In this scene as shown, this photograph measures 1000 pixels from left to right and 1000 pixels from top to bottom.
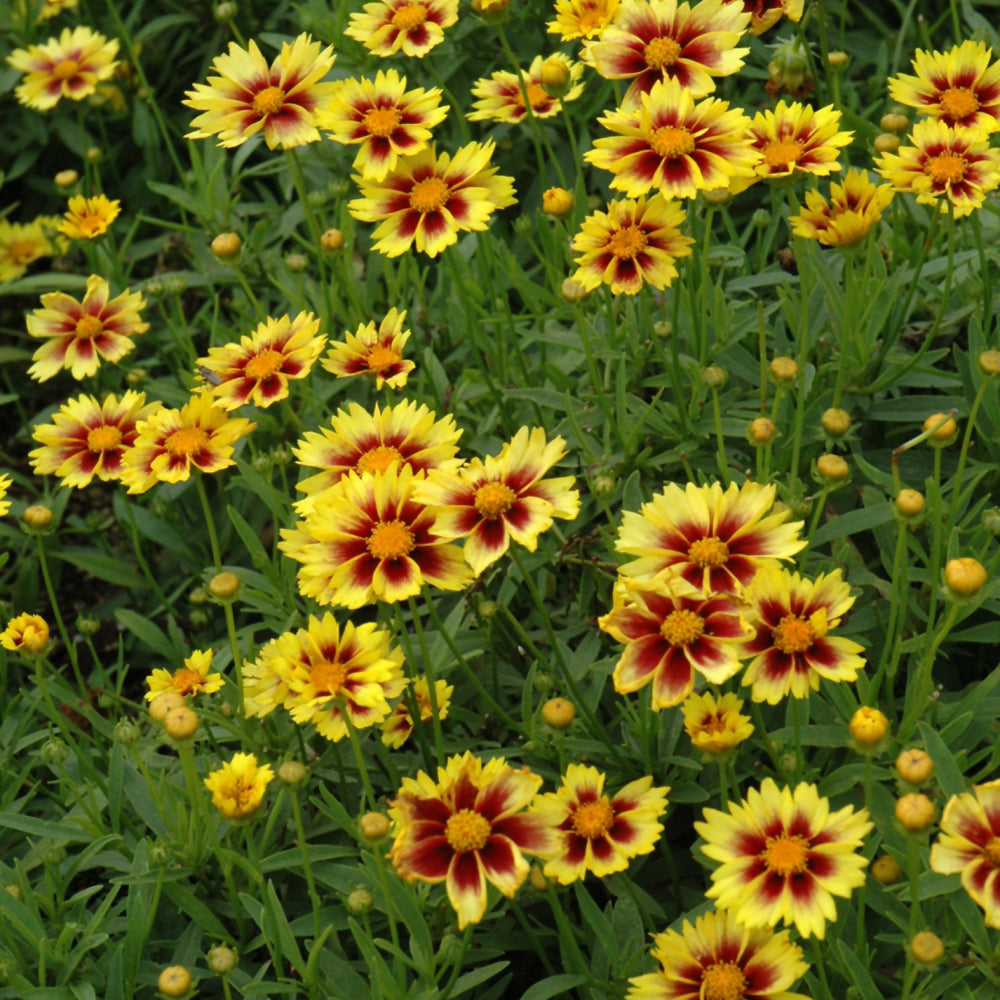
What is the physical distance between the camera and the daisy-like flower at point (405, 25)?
236 cm

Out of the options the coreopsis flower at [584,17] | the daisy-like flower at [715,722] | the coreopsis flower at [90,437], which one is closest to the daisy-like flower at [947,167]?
the coreopsis flower at [584,17]

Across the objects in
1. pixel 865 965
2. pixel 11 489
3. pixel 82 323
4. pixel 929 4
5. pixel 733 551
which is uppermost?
pixel 929 4

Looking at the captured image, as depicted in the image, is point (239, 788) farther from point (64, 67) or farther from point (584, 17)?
point (64, 67)

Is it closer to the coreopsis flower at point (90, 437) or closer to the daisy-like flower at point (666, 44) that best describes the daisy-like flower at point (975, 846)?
the daisy-like flower at point (666, 44)

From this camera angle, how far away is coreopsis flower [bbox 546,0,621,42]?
7.53ft

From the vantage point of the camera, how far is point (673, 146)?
6.33ft

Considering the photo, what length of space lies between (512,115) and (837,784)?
138 cm

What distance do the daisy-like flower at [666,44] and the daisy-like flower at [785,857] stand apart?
115 centimetres

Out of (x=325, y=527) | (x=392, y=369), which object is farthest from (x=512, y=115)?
(x=325, y=527)

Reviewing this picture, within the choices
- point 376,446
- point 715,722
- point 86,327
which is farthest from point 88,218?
point 715,722

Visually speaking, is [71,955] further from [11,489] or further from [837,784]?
[11,489]

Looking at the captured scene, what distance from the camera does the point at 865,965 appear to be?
1.68 metres

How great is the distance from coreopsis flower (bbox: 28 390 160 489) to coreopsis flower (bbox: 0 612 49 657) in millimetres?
294

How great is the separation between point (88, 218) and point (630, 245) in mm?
1421
